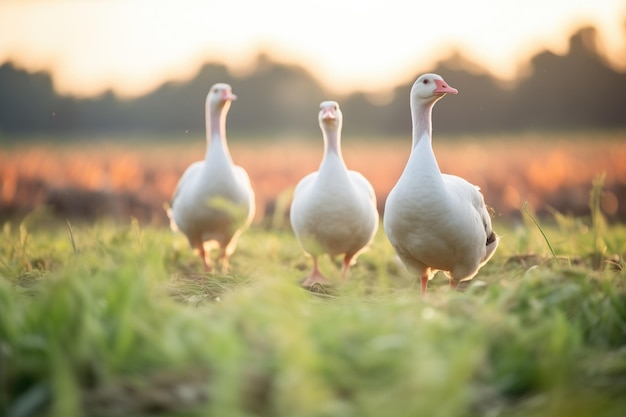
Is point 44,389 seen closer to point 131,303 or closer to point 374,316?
point 131,303

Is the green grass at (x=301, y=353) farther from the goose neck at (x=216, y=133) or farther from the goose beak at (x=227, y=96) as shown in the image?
the goose beak at (x=227, y=96)

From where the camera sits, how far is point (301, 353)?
2129 millimetres

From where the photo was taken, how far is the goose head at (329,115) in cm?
564

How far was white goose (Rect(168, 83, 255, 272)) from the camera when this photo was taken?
6000mm

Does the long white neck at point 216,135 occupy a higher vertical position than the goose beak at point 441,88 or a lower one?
lower

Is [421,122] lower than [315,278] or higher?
higher

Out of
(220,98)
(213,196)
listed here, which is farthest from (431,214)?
(220,98)

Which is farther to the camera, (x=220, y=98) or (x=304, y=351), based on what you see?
(x=220, y=98)

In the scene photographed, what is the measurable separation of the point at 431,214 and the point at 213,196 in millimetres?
2405

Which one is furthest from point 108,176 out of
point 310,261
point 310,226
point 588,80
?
point 588,80

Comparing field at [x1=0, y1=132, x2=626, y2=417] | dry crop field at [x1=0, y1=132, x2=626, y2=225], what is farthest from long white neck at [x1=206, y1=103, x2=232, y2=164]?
dry crop field at [x1=0, y1=132, x2=626, y2=225]

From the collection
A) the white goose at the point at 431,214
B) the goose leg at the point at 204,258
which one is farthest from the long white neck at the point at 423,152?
the goose leg at the point at 204,258

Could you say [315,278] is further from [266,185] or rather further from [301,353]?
[266,185]

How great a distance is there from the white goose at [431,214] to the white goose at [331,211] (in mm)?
894
